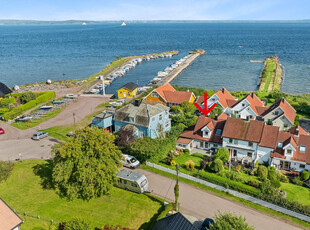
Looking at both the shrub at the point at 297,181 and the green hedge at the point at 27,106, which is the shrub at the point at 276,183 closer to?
the shrub at the point at 297,181

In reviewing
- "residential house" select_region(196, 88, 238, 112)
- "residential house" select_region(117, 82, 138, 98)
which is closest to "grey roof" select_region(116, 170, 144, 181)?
"residential house" select_region(196, 88, 238, 112)

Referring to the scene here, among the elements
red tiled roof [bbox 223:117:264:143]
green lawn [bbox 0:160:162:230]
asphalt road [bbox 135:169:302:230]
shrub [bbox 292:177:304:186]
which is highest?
red tiled roof [bbox 223:117:264:143]

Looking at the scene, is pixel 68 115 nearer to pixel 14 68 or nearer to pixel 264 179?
pixel 264 179

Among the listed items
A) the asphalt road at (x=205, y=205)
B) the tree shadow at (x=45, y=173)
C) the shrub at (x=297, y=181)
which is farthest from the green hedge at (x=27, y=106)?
the shrub at (x=297, y=181)

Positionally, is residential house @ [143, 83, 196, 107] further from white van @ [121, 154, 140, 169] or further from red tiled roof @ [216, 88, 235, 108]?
white van @ [121, 154, 140, 169]

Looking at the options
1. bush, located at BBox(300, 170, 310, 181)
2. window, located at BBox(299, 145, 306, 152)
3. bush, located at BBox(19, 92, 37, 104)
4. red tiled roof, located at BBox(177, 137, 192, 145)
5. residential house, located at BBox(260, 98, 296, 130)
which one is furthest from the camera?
bush, located at BBox(19, 92, 37, 104)

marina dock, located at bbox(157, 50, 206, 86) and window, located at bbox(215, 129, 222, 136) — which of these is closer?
window, located at bbox(215, 129, 222, 136)

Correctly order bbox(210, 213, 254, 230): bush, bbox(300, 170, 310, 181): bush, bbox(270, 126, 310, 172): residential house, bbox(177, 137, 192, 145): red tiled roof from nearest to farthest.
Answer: bbox(210, 213, 254, 230): bush, bbox(300, 170, 310, 181): bush, bbox(270, 126, 310, 172): residential house, bbox(177, 137, 192, 145): red tiled roof

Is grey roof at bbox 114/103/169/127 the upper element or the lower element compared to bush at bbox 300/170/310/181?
upper
